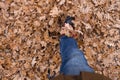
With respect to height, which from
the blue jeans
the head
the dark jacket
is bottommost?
the dark jacket

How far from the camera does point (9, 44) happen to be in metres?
3.53

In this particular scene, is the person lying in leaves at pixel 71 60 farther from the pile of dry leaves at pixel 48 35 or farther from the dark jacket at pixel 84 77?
the pile of dry leaves at pixel 48 35

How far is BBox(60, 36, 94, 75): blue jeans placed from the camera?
3.00 metres

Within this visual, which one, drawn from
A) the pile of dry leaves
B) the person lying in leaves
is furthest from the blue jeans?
the pile of dry leaves

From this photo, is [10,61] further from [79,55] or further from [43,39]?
[79,55]

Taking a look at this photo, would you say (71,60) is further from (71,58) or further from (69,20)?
(69,20)

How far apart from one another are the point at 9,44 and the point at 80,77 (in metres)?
1.32

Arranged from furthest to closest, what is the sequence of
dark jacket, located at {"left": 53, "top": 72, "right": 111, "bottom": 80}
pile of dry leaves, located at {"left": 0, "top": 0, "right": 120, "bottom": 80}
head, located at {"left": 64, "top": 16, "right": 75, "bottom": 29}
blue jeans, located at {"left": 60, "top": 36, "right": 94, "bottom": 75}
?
head, located at {"left": 64, "top": 16, "right": 75, "bottom": 29} → pile of dry leaves, located at {"left": 0, "top": 0, "right": 120, "bottom": 80} → blue jeans, located at {"left": 60, "top": 36, "right": 94, "bottom": 75} → dark jacket, located at {"left": 53, "top": 72, "right": 111, "bottom": 80}

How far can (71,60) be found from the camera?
3121mm

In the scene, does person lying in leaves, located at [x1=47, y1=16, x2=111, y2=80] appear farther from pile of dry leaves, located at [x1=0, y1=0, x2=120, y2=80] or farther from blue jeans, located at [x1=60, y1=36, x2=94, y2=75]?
pile of dry leaves, located at [x1=0, y1=0, x2=120, y2=80]

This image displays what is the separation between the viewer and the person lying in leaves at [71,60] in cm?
272

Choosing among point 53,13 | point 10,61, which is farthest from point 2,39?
point 53,13

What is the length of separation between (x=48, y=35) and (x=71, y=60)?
643 millimetres

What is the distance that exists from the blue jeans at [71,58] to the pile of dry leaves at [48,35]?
0.57ft
